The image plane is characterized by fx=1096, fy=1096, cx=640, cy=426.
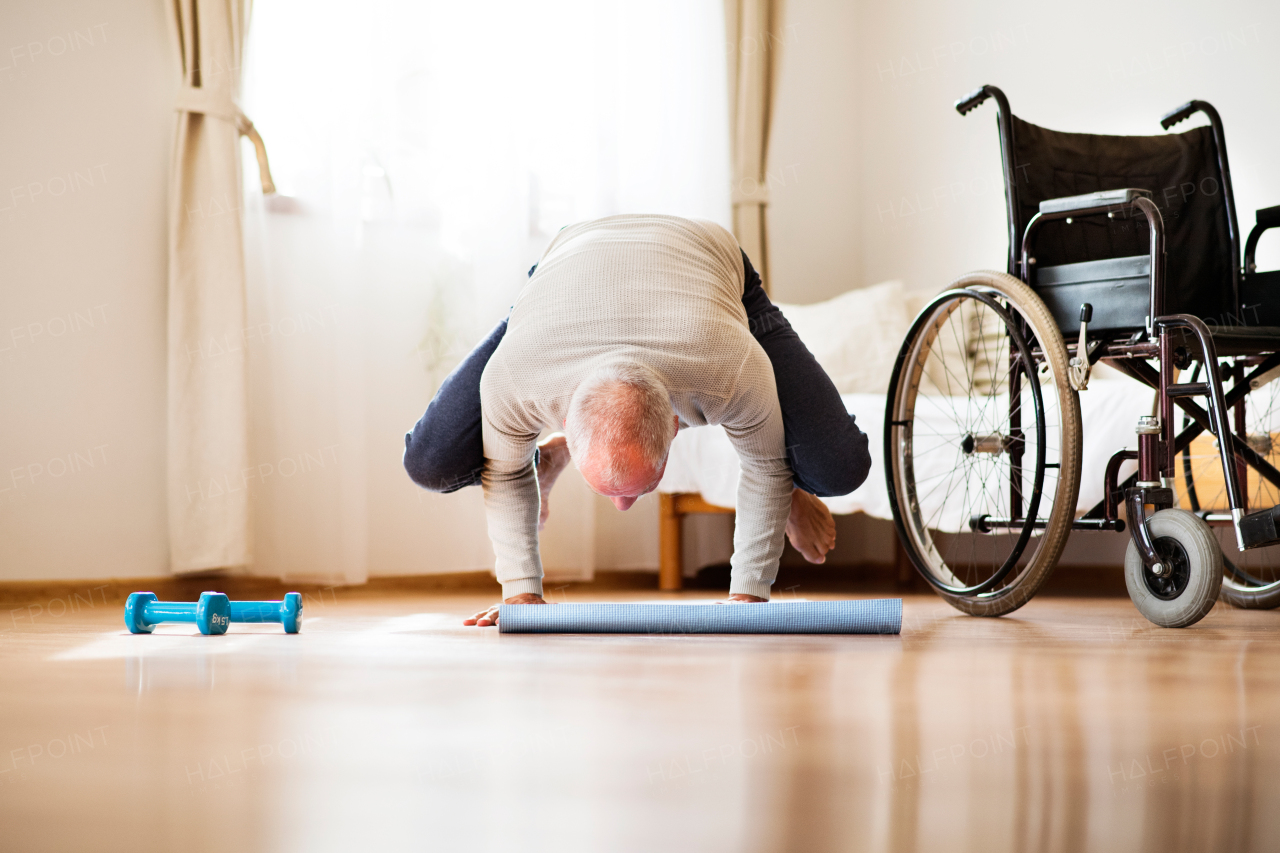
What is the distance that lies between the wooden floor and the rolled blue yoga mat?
79mm

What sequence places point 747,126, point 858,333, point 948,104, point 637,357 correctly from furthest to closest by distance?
point 948,104, point 747,126, point 858,333, point 637,357

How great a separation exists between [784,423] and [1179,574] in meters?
0.65

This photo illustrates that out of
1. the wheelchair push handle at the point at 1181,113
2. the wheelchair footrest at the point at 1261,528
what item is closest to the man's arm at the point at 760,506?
the wheelchair footrest at the point at 1261,528

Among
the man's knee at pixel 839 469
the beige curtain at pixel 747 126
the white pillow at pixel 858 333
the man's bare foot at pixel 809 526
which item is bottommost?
the man's bare foot at pixel 809 526

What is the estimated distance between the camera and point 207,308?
2.81 metres

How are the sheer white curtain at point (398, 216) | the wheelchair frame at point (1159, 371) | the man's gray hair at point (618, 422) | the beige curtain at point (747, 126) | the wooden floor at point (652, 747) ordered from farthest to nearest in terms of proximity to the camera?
1. the beige curtain at point (747, 126)
2. the sheer white curtain at point (398, 216)
3. the wheelchair frame at point (1159, 371)
4. the man's gray hair at point (618, 422)
5. the wooden floor at point (652, 747)

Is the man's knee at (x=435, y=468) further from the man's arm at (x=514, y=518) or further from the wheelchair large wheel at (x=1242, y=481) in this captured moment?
the wheelchair large wheel at (x=1242, y=481)

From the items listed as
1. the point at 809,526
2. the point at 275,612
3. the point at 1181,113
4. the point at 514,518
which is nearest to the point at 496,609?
the point at 514,518

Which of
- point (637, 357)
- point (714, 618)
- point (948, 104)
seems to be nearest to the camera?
point (637, 357)

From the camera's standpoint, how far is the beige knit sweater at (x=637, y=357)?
1.54 metres

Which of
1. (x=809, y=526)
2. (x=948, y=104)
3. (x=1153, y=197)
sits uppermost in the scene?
(x=948, y=104)

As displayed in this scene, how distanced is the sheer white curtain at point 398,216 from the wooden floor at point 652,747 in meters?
1.49

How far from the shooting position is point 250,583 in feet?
9.38

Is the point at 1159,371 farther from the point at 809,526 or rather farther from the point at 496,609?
the point at 496,609
